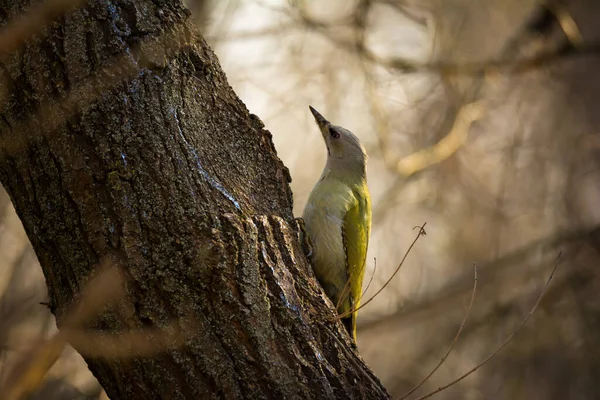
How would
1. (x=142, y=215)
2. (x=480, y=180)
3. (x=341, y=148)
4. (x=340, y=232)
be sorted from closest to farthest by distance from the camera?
(x=142, y=215) < (x=340, y=232) < (x=341, y=148) < (x=480, y=180)

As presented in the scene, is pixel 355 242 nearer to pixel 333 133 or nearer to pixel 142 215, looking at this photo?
pixel 333 133

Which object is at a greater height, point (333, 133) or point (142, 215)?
point (333, 133)

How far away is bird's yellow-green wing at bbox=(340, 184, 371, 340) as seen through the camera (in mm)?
4156

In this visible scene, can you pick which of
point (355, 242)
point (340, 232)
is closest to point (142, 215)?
point (340, 232)

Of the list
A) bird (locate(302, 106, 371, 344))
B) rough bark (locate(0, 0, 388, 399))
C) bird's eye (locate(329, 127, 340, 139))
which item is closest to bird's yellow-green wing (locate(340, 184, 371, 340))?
bird (locate(302, 106, 371, 344))

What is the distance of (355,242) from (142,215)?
2.06m

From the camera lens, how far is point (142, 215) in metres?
2.45

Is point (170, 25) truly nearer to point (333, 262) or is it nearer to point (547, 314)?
point (333, 262)

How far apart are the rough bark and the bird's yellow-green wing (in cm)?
149

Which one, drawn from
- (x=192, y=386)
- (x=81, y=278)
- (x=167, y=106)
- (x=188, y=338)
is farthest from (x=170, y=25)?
(x=192, y=386)

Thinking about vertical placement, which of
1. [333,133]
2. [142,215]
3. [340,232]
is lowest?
[142,215]

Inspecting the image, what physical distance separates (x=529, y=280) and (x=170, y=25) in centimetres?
632

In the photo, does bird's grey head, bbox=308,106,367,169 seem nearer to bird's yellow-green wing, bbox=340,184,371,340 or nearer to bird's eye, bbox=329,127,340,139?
bird's eye, bbox=329,127,340,139

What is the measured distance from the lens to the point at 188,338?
242cm
